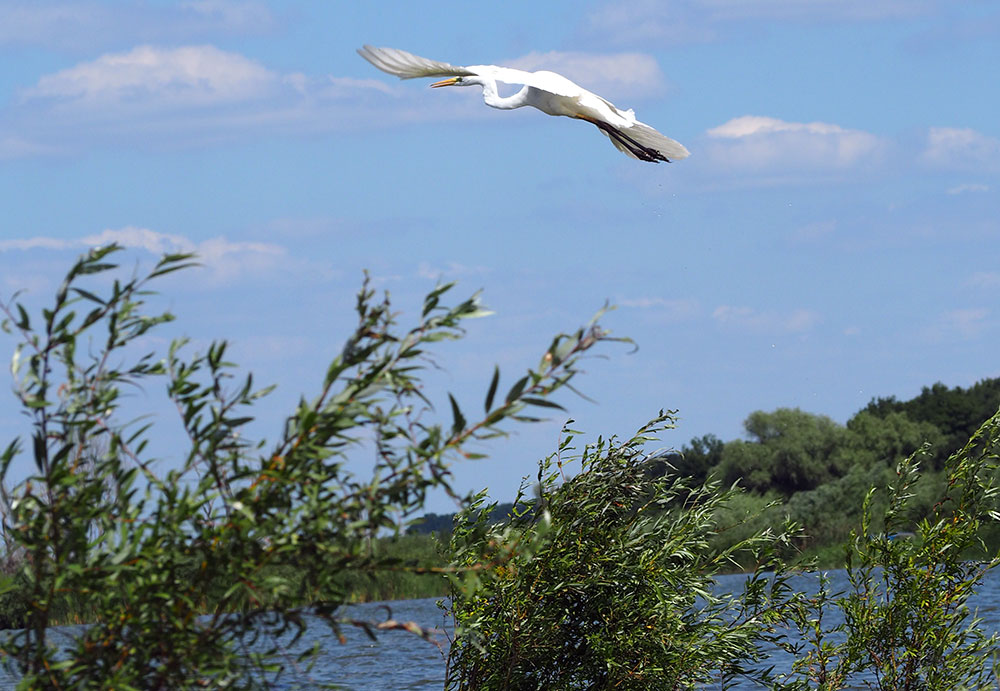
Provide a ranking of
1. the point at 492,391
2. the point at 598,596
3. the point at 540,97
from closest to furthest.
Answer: the point at 492,391
the point at 598,596
the point at 540,97

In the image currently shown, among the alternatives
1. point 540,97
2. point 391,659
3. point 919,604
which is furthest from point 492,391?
point 391,659

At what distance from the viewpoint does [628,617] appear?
6453mm

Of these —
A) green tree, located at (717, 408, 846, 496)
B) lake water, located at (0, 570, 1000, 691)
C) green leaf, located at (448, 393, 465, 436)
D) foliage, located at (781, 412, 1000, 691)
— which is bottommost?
lake water, located at (0, 570, 1000, 691)

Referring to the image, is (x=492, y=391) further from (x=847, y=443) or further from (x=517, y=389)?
(x=847, y=443)

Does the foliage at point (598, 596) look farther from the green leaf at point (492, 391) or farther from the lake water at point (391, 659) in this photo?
the lake water at point (391, 659)

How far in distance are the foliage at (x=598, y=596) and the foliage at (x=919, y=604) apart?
702 mm

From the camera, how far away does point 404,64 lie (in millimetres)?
8820

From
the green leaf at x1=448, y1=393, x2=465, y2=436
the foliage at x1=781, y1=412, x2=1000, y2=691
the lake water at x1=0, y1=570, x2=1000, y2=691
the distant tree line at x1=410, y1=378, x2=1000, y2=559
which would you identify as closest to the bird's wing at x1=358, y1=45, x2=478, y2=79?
the foliage at x1=781, y1=412, x2=1000, y2=691

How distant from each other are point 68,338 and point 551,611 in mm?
3337

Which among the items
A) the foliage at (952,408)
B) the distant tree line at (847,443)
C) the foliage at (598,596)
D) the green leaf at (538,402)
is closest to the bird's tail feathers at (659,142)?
the foliage at (598,596)

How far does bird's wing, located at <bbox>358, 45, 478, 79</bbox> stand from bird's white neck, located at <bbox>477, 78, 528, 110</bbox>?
212 millimetres

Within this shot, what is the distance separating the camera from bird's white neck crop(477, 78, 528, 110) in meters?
8.72

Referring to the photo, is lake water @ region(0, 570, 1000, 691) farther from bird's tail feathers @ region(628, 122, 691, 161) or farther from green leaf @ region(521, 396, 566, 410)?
green leaf @ region(521, 396, 566, 410)

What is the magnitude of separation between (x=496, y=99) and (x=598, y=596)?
3840 millimetres
